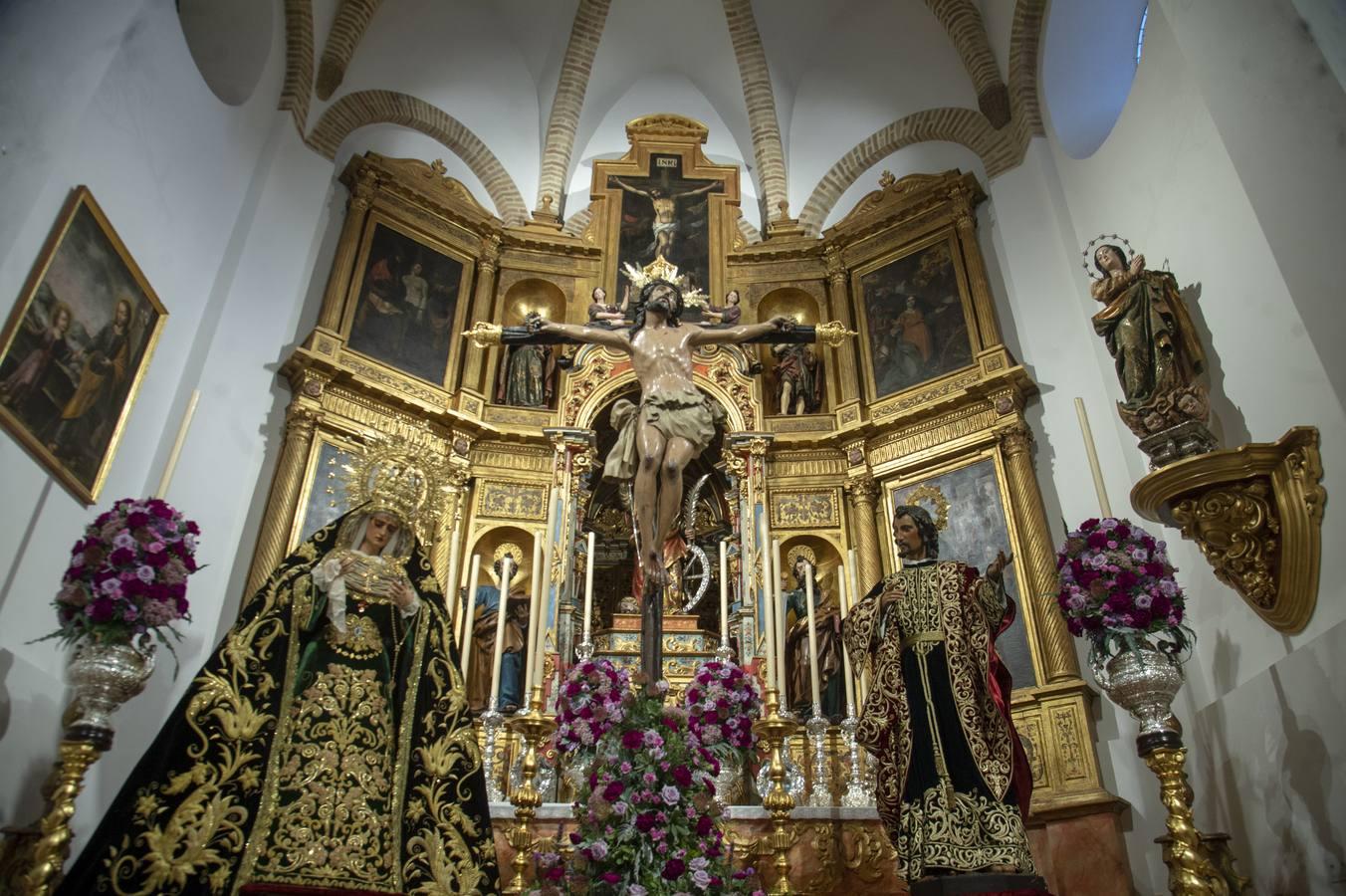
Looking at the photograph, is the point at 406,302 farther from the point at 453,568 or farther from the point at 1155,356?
the point at 1155,356

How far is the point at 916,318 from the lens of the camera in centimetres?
979

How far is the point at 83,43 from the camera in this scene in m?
5.56

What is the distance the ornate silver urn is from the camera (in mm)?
4578

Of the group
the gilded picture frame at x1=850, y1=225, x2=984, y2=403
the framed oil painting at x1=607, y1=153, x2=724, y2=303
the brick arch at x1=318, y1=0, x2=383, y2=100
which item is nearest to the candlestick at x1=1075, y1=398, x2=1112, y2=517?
the gilded picture frame at x1=850, y1=225, x2=984, y2=403

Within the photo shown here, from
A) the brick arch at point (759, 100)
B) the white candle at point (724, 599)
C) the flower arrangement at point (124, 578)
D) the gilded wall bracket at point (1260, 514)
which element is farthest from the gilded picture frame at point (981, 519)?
the flower arrangement at point (124, 578)

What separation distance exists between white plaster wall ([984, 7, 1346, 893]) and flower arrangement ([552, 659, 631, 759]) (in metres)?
3.29

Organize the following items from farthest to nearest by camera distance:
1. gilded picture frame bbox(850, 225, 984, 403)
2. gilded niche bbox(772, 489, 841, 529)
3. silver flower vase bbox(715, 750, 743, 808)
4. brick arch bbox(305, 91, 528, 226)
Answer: brick arch bbox(305, 91, 528, 226) < gilded picture frame bbox(850, 225, 984, 403) < gilded niche bbox(772, 489, 841, 529) < silver flower vase bbox(715, 750, 743, 808)

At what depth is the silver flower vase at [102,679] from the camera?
396 cm

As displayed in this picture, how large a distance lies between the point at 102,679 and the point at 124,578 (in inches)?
17.2

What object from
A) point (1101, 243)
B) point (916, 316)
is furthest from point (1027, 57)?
point (1101, 243)

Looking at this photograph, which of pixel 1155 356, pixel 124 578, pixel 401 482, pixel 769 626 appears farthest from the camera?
pixel 769 626

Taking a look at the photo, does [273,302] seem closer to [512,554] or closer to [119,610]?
[512,554]

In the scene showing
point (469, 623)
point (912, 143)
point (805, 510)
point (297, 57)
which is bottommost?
point (469, 623)

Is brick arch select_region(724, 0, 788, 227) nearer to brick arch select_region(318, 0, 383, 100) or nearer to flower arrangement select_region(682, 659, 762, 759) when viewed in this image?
brick arch select_region(318, 0, 383, 100)
